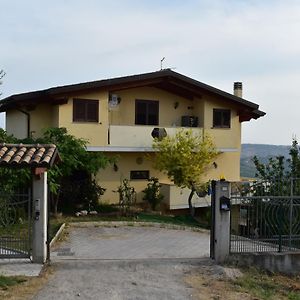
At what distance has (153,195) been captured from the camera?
71.4ft

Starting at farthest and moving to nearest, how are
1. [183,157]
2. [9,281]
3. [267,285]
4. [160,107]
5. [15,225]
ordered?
[160,107], [183,157], [15,225], [267,285], [9,281]

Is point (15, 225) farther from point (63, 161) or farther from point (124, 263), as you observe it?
point (63, 161)

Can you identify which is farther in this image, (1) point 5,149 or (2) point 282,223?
(2) point 282,223

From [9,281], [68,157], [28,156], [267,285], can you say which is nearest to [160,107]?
[68,157]

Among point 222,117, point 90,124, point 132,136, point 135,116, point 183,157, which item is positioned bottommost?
point 183,157

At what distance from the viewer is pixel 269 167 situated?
22500mm

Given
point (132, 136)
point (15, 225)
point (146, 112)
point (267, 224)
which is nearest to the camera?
point (267, 224)

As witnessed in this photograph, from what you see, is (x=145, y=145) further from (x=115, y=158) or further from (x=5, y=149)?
(x=5, y=149)

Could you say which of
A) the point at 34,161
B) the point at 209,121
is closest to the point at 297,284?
the point at 34,161

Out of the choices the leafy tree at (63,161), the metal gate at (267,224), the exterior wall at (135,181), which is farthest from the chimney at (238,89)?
the metal gate at (267,224)

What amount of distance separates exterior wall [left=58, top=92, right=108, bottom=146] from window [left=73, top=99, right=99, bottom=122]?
7.0 inches

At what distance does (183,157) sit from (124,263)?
9.60 metres

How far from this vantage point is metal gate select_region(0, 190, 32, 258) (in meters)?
10.9

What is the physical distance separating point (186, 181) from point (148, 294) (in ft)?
38.9
